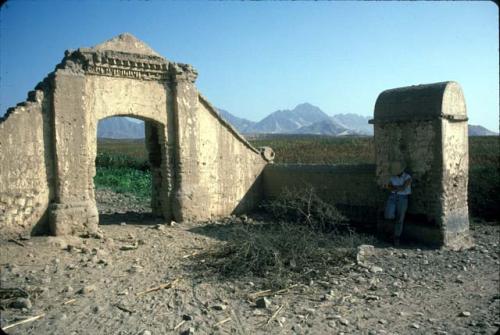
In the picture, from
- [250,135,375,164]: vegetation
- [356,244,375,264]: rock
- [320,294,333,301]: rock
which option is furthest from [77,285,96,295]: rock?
[250,135,375,164]: vegetation

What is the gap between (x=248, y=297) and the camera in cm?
561

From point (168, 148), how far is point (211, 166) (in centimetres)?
121

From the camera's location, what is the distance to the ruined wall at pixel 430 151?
8.23 meters

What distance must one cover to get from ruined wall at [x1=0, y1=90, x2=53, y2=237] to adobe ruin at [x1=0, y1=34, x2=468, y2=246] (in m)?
0.02

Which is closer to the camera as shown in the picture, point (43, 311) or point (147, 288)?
point (43, 311)

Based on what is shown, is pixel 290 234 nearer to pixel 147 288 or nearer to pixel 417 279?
pixel 417 279

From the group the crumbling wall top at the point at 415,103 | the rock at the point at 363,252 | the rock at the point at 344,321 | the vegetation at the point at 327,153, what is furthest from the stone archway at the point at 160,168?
the vegetation at the point at 327,153

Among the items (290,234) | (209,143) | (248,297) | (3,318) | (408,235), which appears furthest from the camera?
(209,143)

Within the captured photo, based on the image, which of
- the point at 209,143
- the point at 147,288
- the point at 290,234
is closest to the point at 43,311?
the point at 147,288

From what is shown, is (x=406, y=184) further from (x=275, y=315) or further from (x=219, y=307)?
(x=219, y=307)

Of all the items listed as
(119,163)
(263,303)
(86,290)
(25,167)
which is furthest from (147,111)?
(119,163)

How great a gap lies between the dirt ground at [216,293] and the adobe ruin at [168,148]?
74cm

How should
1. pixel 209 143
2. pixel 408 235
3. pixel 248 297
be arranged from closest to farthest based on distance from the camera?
pixel 248 297 < pixel 408 235 < pixel 209 143

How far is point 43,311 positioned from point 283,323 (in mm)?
2690
